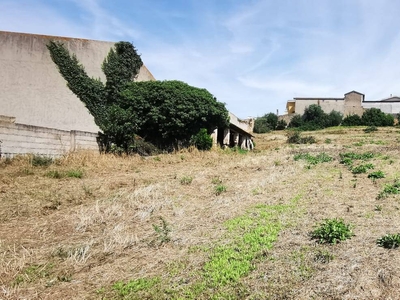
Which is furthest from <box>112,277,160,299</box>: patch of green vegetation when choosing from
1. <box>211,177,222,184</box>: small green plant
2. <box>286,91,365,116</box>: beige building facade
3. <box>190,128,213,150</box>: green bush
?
<box>286,91,365,116</box>: beige building facade

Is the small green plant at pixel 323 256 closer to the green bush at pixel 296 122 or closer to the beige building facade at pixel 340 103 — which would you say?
the green bush at pixel 296 122

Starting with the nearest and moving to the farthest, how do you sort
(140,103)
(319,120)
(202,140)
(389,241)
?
(389,241)
(140,103)
(202,140)
(319,120)

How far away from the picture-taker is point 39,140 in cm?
Result: 1197

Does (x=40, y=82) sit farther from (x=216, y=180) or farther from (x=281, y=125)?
(x=281, y=125)

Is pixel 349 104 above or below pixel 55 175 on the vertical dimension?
above

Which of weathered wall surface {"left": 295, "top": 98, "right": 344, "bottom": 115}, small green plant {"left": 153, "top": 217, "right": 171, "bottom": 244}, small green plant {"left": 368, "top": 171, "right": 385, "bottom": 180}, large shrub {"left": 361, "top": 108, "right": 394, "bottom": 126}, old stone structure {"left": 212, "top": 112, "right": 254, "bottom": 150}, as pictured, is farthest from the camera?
weathered wall surface {"left": 295, "top": 98, "right": 344, "bottom": 115}

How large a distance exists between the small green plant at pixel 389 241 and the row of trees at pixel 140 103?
40.7 ft

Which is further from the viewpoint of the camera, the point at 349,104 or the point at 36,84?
the point at 349,104

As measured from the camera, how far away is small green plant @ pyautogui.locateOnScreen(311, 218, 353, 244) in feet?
14.0

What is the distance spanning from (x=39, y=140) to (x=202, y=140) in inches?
310

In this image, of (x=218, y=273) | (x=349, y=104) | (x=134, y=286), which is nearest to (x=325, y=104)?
(x=349, y=104)

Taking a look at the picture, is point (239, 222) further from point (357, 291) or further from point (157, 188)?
point (157, 188)

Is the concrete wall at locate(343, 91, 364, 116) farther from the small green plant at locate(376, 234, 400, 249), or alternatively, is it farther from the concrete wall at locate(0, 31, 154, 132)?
the small green plant at locate(376, 234, 400, 249)

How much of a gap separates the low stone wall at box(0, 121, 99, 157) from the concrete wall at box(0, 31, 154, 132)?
3602mm
